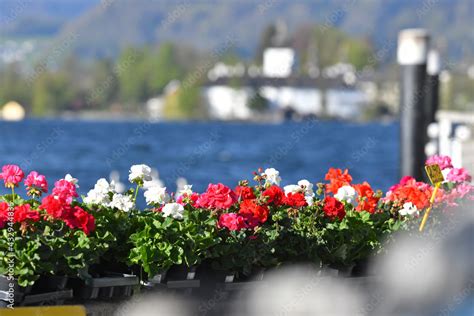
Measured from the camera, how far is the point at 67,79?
175 m

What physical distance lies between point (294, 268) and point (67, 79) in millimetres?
172247

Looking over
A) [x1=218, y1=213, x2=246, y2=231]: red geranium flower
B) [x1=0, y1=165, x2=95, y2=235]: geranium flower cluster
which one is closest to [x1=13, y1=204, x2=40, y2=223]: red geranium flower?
[x1=0, y1=165, x2=95, y2=235]: geranium flower cluster

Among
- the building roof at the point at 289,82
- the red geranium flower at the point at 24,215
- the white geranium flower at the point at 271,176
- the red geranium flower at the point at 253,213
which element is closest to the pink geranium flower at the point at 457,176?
the white geranium flower at the point at 271,176

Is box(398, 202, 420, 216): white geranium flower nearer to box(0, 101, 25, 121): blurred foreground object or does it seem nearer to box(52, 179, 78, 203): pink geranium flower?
box(52, 179, 78, 203): pink geranium flower

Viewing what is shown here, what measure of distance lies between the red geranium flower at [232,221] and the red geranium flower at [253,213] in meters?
0.08

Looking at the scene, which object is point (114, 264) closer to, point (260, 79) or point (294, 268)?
point (294, 268)

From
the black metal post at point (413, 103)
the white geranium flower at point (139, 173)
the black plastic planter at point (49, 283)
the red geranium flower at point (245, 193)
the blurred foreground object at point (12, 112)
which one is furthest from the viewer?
the blurred foreground object at point (12, 112)

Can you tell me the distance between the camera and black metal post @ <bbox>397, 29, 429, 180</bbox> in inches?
501

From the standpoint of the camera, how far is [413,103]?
12734 millimetres

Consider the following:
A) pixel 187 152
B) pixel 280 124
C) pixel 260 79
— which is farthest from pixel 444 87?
pixel 187 152

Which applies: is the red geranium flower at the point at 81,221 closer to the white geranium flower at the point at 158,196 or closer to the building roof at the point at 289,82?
the white geranium flower at the point at 158,196

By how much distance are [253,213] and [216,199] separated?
21 centimetres

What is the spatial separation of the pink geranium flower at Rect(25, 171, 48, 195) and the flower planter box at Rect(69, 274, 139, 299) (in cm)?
71

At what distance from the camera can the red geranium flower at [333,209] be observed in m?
5.83
